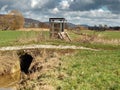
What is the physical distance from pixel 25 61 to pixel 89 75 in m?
11.8

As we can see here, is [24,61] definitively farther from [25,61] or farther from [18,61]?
[18,61]

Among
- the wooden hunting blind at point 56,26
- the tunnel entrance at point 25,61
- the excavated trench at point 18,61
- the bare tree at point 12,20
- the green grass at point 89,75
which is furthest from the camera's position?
the bare tree at point 12,20

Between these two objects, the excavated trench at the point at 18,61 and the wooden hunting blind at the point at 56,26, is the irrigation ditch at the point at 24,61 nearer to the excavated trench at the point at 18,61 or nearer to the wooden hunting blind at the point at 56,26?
the excavated trench at the point at 18,61

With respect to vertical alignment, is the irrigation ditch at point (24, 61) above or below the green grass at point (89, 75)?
below

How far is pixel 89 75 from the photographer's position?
51.6 ft

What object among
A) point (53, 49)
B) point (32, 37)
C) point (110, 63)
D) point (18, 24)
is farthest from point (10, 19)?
point (110, 63)

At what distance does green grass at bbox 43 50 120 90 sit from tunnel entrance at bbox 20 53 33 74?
7.14m

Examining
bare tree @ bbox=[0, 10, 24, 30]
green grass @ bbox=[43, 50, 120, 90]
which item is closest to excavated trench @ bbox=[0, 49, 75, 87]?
green grass @ bbox=[43, 50, 120, 90]

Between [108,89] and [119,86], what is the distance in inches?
17.3

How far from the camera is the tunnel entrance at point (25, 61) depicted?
26.3 m

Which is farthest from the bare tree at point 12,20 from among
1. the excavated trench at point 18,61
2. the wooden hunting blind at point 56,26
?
the excavated trench at point 18,61

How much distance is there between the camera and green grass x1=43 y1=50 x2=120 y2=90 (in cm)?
1404

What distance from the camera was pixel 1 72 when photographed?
23125 millimetres

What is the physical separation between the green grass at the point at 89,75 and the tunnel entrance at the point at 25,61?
714 centimetres
